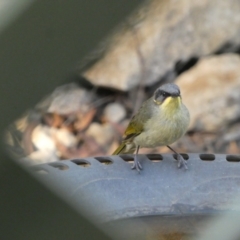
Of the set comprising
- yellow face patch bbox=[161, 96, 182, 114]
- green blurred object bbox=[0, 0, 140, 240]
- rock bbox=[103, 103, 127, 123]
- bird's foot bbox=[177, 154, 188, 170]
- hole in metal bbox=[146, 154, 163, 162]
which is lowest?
green blurred object bbox=[0, 0, 140, 240]

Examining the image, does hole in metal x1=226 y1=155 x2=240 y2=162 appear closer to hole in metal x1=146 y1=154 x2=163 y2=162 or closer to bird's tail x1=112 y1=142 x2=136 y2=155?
hole in metal x1=146 y1=154 x2=163 y2=162

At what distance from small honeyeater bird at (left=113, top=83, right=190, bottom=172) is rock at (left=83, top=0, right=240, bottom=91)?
2.04 m

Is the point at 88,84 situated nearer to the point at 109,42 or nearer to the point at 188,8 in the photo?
the point at 188,8

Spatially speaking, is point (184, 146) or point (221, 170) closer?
point (221, 170)

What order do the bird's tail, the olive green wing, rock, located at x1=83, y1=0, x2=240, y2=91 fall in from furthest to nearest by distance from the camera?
rock, located at x1=83, y1=0, x2=240, y2=91 < the bird's tail < the olive green wing

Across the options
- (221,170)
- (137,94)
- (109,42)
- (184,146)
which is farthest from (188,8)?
(109,42)

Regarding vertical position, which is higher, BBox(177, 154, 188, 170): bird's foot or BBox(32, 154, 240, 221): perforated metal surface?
BBox(177, 154, 188, 170): bird's foot

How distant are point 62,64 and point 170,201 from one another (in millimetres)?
2585

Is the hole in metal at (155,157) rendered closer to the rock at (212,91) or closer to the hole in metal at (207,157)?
the hole in metal at (207,157)

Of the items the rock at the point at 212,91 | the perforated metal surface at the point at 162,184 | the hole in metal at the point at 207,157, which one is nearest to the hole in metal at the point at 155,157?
the perforated metal surface at the point at 162,184

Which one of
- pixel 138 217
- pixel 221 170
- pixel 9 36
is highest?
pixel 221 170

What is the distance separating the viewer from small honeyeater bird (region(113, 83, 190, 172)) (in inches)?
159

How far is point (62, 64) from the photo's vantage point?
1.86ft

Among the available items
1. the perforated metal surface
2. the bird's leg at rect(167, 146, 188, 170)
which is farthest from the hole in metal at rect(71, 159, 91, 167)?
the bird's leg at rect(167, 146, 188, 170)
